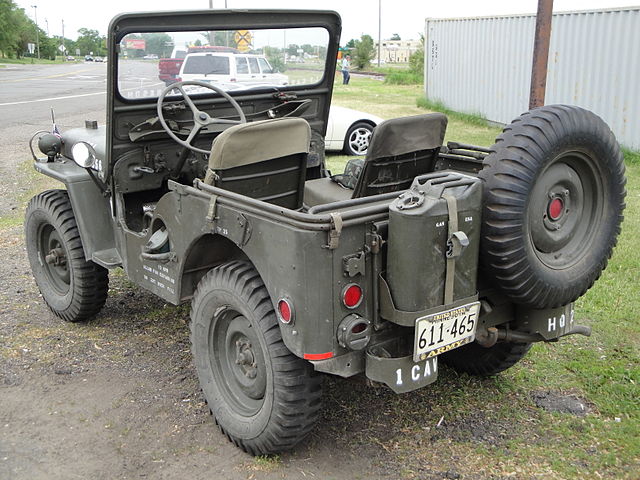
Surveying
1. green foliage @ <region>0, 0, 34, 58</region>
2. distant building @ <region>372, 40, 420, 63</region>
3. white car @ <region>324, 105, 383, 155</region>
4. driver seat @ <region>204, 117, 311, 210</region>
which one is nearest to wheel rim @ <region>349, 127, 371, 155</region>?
white car @ <region>324, 105, 383, 155</region>

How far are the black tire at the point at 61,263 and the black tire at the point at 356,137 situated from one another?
23.6ft

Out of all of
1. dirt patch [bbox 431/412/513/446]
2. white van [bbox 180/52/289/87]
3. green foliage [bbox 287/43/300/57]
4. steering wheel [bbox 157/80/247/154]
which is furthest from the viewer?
green foliage [bbox 287/43/300/57]

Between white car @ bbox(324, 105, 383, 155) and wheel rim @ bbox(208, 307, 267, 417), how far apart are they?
8368mm

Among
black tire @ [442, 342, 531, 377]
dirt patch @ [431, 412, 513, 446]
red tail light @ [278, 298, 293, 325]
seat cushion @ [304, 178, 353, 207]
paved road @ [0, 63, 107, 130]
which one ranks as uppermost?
seat cushion @ [304, 178, 353, 207]

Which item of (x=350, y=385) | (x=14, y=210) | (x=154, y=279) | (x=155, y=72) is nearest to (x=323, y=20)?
(x=155, y=72)

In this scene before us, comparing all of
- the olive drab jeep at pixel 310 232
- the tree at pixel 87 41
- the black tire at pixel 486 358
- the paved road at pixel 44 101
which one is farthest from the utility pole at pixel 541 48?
the tree at pixel 87 41

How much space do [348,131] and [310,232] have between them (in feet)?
30.0

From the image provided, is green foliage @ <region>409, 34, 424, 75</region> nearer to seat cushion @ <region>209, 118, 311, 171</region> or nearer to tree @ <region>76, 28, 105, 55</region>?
seat cushion @ <region>209, 118, 311, 171</region>

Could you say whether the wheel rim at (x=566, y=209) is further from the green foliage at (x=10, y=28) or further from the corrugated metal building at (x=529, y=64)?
the green foliage at (x=10, y=28)

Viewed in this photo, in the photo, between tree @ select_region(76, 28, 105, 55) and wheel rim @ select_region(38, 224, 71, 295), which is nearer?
wheel rim @ select_region(38, 224, 71, 295)

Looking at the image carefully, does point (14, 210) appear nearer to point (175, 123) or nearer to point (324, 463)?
point (175, 123)

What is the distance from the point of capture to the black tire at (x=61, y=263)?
15.8 feet

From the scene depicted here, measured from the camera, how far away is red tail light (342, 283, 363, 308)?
2.99 meters

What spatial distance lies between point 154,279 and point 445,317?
1780 millimetres
